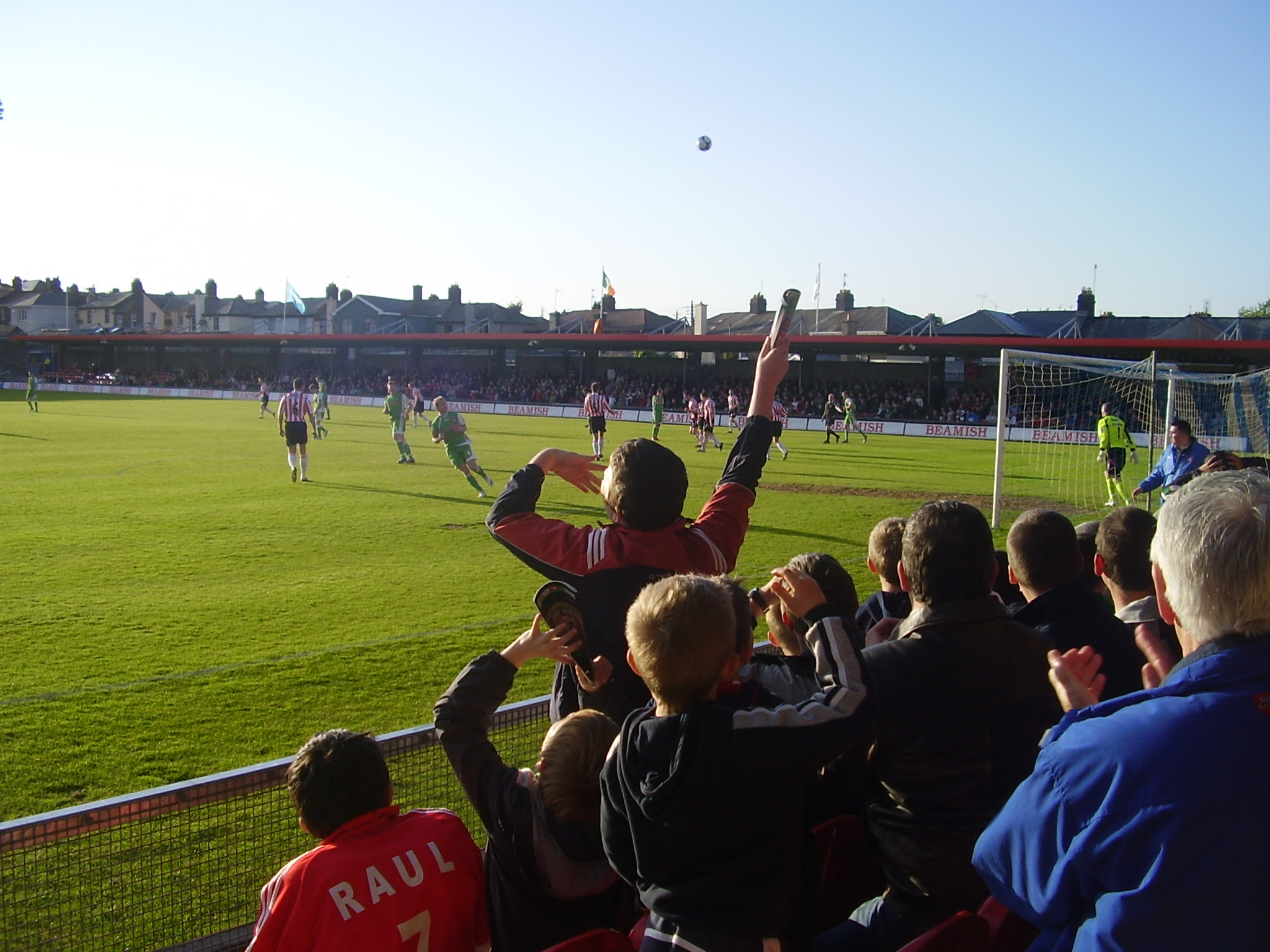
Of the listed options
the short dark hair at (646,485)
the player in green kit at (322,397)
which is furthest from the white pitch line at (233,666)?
the player in green kit at (322,397)

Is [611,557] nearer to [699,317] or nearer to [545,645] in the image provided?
[545,645]

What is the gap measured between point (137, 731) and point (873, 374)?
47.3 meters

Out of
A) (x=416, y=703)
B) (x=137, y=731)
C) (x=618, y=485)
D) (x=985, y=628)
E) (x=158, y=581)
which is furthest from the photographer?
(x=158, y=581)

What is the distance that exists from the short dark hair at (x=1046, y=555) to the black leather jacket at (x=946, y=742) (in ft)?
2.89

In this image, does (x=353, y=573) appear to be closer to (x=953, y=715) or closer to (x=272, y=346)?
(x=953, y=715)

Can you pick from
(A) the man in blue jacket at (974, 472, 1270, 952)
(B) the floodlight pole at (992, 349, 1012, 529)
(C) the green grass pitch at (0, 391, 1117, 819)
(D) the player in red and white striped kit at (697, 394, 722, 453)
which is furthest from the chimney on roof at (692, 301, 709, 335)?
(A) the man in blue jacket at (974, 472, 1270, 952)

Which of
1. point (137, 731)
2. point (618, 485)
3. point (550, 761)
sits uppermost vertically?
point (618, 485)

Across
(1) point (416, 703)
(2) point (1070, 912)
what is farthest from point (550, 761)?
(1) point (416, 703)

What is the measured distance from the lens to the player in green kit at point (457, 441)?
1845cm

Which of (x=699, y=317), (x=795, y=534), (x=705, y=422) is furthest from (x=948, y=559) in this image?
(x=699, y=317)

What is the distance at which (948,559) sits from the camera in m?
2.91

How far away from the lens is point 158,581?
1059 centimetres

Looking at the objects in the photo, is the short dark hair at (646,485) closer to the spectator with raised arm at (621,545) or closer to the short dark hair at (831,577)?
the spectator with raised arm at (621,545)

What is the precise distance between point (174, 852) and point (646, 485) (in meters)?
2.37
